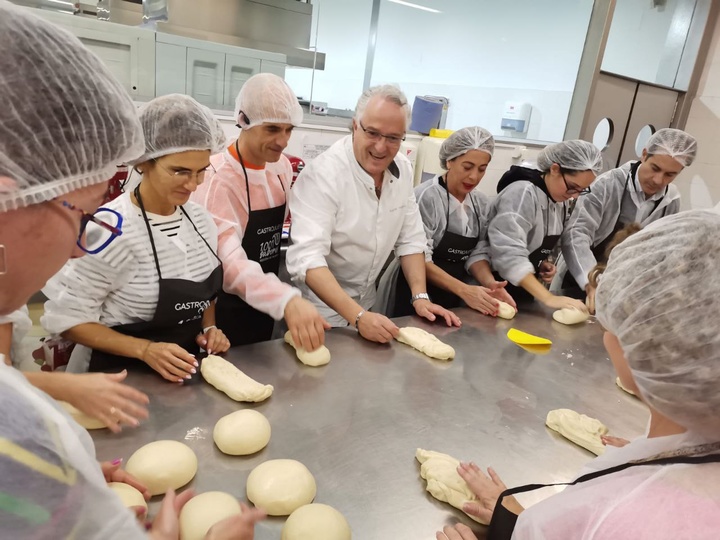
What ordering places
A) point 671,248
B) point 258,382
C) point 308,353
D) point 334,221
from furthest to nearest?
point 334,221 → point 308,353 → point 258,382 → point 671,248

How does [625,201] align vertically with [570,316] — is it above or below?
above

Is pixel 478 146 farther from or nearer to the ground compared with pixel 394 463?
farther from the ground

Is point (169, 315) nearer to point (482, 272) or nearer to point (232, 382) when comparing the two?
point (232, 382)

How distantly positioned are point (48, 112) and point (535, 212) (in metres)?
2.42

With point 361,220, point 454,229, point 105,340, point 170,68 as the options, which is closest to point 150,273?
point 105,340

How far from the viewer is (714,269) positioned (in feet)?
2.23

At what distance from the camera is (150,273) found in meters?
1.48

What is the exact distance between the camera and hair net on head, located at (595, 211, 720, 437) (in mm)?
684

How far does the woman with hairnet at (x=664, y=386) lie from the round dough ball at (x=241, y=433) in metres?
0.65

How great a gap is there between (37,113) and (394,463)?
42.0 inches

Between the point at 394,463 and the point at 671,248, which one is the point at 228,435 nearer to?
the point at 394,463

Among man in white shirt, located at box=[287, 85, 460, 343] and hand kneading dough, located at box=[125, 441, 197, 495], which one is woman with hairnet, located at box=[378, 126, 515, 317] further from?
hand kneading dough, located at box=[125, 441, 197, 495]

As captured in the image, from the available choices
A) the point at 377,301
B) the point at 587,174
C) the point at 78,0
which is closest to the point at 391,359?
the point at 377,301

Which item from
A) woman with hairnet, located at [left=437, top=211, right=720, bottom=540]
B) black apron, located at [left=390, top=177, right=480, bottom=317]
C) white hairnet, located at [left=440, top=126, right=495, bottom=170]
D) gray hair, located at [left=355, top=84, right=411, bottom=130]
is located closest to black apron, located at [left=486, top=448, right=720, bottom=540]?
woman with hairnet, located at [left=437, top=211, right=720, bottom=540]
